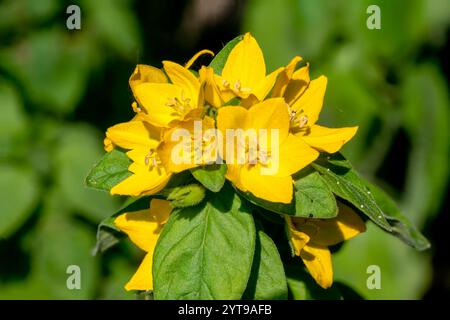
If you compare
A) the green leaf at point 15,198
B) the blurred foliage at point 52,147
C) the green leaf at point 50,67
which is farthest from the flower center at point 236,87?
the green leaf at point 50,67

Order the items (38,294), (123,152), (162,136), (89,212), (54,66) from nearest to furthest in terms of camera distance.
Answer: (162,136), (123,152), (38,294), (89,212), (54,66)

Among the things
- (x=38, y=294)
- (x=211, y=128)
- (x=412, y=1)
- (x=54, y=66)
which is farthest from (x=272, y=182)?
(x=54, y=66)

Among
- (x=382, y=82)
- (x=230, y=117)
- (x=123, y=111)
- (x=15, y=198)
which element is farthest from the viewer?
(x=123, y=111)

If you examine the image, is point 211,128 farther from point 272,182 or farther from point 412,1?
point 412,1

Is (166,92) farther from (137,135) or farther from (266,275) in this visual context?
(266,275)

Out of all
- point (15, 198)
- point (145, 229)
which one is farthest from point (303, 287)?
point (15, 198)
